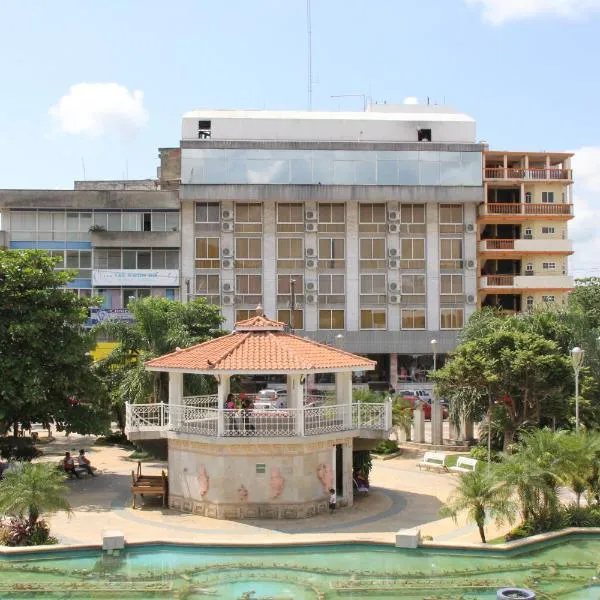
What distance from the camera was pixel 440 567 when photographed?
1744cm

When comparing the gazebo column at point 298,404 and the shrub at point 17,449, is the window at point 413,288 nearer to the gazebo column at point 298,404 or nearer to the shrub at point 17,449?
the shrub at point 17,449

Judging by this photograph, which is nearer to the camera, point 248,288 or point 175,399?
point 175,399

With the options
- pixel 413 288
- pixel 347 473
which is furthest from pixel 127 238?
pixel 347 473

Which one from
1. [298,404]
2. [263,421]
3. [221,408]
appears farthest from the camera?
[263,421]

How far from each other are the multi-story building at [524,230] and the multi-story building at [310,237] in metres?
0.27

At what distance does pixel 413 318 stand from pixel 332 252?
23.8 feet

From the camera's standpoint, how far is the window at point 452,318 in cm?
5709

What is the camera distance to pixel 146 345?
3334 centimetres

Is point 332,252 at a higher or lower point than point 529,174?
lower

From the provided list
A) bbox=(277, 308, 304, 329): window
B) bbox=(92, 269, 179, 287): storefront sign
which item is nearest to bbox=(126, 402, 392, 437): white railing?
bbox=(92, 269, 179, 287): storefront sign

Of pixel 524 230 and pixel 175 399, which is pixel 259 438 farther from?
Result: pixel 524 230

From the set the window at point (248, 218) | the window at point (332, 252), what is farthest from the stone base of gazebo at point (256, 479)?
the window at point (248, 218)

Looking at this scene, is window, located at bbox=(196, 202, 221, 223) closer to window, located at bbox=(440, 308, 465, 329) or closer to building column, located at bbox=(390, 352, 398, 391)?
building column, located at bbox=(390, 352, 398, 391)

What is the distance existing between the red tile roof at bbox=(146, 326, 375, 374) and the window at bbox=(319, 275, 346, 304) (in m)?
30.6
